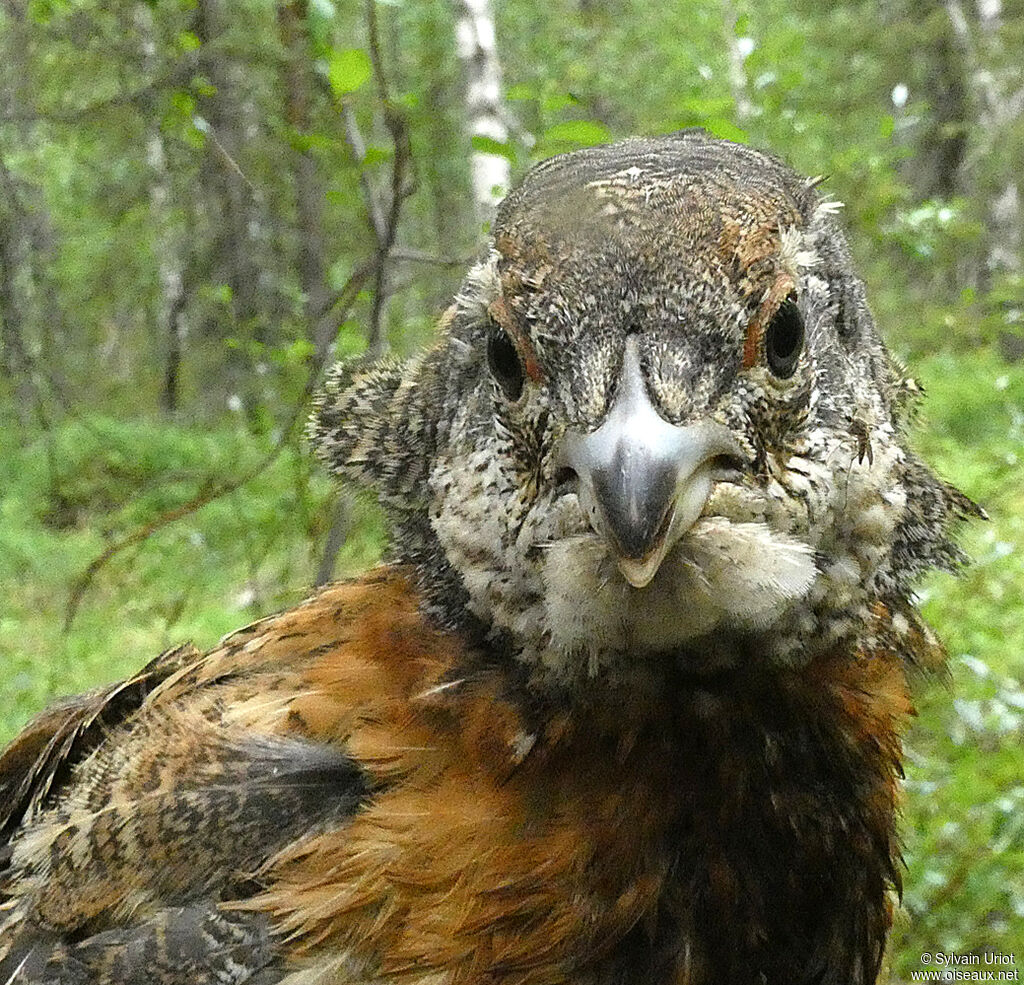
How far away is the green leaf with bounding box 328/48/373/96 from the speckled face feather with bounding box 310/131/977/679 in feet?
5.07

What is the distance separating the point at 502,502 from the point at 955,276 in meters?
18.2

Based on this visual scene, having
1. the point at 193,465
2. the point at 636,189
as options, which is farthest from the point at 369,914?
the point at 193,465

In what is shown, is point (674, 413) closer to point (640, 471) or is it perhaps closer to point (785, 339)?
point (640, 471)

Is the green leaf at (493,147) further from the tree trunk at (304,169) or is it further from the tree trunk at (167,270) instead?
the tree trunk at (167,270)

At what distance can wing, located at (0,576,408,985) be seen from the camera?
1824 millimetres

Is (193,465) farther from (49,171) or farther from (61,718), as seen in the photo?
(61,718)

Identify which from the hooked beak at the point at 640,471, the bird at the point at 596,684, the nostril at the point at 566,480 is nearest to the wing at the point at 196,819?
the bird at the point at 596,684

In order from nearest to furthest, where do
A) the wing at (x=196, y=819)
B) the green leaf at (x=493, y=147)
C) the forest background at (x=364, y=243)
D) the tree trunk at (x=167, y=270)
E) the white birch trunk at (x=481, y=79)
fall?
the wing at (x=196, y=819), the green leaf at (x=493, y=147), the forest background at (x=364, y=243), the white birch trunk at (x=481, y=79), the tree trunk at (x=167, y=270)

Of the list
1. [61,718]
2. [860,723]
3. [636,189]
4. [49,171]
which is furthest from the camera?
[49,171]

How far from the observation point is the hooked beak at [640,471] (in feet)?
4.63

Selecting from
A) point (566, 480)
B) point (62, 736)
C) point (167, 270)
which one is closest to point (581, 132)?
point (566, 480)

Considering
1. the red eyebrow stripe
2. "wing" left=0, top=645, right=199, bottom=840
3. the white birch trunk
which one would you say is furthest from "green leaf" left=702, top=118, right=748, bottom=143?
the white birch trunk

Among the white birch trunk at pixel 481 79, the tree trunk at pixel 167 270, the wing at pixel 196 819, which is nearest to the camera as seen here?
the wing at pixel 196 819

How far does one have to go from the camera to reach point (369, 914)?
173 centimetres
